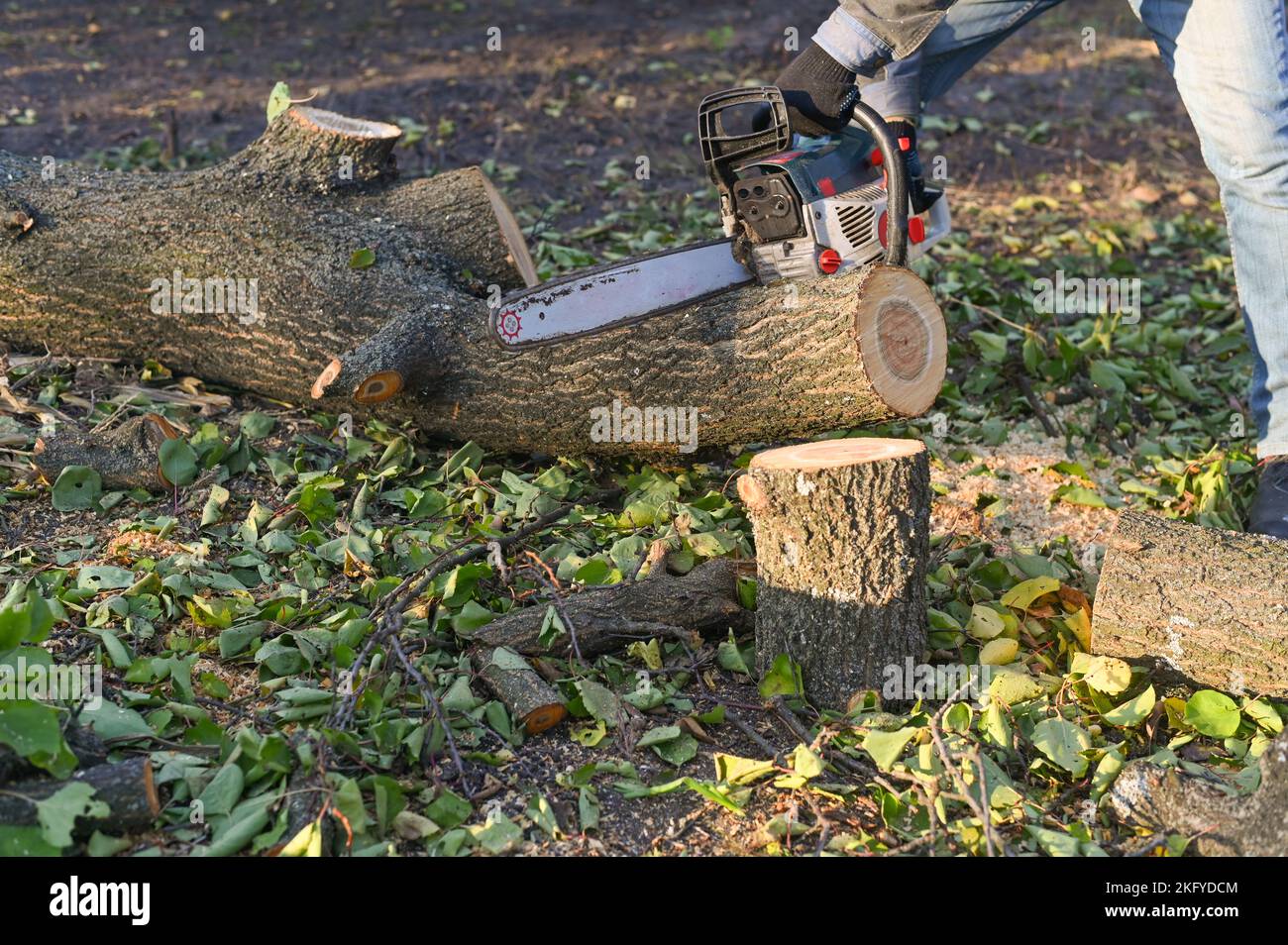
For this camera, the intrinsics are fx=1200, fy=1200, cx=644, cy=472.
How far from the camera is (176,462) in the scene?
3.29 metres

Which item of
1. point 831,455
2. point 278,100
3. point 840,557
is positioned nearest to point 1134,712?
point 840,557

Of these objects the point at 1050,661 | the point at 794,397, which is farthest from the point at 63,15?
the point at 1050,661

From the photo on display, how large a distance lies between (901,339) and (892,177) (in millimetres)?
509

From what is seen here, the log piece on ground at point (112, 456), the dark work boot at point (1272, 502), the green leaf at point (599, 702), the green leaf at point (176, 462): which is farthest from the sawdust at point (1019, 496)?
the log piece on ground at point (112, 456)

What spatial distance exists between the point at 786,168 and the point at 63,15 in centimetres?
765

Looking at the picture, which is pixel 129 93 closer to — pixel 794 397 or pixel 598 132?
pixel 598 132

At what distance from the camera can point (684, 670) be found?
2.70 m

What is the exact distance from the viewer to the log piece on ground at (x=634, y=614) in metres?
2.66

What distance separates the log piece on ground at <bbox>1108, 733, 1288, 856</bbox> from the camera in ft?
6.89

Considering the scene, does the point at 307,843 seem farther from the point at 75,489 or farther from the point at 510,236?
the point at 510,236

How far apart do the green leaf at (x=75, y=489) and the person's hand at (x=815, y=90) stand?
2113 millimetres

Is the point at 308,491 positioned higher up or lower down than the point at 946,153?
lower down

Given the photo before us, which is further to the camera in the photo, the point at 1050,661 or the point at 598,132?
the point at 598,132
